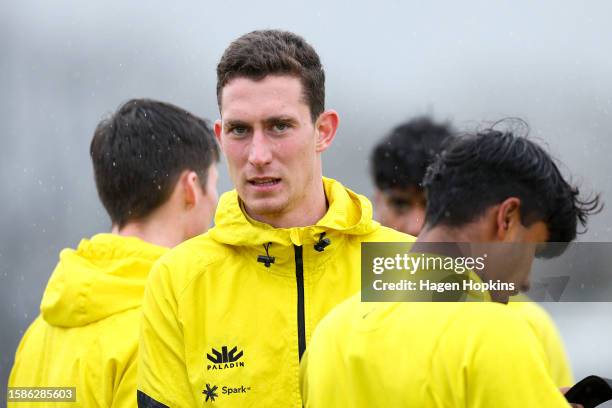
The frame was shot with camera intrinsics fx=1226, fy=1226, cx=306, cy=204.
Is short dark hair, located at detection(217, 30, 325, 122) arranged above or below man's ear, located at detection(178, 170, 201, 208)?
above

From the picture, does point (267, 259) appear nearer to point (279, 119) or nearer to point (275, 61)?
point (279, 119)

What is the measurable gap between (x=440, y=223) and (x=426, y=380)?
0.38 meters

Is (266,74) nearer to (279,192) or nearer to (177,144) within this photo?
(279,192)

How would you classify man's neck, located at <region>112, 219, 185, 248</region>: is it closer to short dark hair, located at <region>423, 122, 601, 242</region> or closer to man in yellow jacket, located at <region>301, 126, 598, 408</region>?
man in yellow jacket, located at <region>301, 126, 598, 408</region>

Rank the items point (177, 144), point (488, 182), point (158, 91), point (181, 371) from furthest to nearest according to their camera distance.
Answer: point (158, 91)
point (177, 144)
point (181, 371)
point (488, 182)

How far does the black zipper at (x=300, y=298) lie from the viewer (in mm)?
3369

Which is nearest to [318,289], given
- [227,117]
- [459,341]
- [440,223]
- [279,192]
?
[279,192]

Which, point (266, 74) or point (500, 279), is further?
point (266, 74)

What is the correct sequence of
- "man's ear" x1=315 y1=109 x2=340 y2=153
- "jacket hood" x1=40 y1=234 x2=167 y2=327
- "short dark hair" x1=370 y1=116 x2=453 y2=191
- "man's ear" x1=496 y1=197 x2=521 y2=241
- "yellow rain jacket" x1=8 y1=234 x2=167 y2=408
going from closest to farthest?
1. "man's ear" x1=496 y1=197 x2=521 y2=241
2. "man's ear" x1=315 y1=109 x2=340 y2=153
3. "yellow rain jacket" x1=8 y1=234 x2=167 y2=408
4. "jacket hood" x1=40 y1=234 x2=167 y2=327
5. "short dark hair" x1=370 y1=116 x2=453 y2=191

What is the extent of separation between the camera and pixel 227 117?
3482 millimetres

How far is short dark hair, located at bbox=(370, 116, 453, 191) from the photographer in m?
4.67

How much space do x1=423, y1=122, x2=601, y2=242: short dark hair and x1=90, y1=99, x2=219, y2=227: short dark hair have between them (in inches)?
61.8

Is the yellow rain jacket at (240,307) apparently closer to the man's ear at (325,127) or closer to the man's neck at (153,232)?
the man's ear at (325,127)

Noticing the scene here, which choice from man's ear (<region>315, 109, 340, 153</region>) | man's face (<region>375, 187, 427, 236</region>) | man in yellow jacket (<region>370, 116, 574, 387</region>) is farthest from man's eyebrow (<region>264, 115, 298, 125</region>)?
man's face (<region>375, 187, 427, 236</region>)
